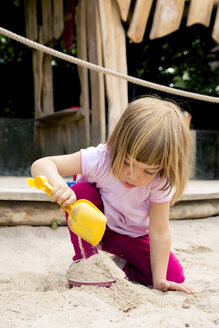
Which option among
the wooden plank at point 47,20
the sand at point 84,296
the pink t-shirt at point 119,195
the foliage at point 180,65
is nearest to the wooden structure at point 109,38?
the wooden plank at point 47,20

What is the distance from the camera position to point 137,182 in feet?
4.16

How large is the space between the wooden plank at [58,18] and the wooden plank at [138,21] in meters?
1.19

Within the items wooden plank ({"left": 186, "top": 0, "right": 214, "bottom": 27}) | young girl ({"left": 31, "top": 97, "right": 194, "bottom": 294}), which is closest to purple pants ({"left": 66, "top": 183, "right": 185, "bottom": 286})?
young girl ({"left": 31, "top": 97, "right": 194, "bottom": 294})

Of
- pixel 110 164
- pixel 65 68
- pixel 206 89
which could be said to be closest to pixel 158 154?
pixel 110 164

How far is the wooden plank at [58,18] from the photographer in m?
4.01

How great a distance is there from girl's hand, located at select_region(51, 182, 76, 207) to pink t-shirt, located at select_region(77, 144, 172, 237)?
0.25 meters

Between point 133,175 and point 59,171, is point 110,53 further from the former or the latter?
point 133,175

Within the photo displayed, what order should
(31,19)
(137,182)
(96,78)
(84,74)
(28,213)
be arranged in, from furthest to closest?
(31,19)
(84,74)
(96,78)
(28,213)
(137,182)

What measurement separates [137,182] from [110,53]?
2.14 metres

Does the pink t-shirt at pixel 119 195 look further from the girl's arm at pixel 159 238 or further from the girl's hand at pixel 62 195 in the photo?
the girl's hand at pixel 62 195

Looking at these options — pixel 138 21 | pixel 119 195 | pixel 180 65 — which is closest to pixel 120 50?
pixel 138 21

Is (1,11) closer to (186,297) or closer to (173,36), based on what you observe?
(173,36)

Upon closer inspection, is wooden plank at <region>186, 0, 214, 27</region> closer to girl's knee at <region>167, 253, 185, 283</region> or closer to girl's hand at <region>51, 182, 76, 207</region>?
girl's knee at <region>167, 253, 185, 283</region>

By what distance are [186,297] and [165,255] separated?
0.22 meters
